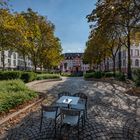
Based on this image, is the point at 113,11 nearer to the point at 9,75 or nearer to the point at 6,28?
the point at 6,28

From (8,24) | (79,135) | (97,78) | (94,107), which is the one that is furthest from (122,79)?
(79,135)

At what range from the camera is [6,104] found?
34.3ft

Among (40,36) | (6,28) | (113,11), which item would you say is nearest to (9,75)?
(6,28)

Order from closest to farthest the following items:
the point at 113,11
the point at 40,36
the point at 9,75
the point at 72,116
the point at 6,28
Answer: the point at 72,116 < the point at 113,11 < the point at 6,28 < the point at 9,75 < the point at 40,36

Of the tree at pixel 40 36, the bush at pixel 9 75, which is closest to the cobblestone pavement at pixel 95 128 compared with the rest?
the bush at pixel 9 75

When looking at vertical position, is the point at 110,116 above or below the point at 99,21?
below

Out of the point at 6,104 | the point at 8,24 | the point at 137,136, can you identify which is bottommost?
the point at 137,136

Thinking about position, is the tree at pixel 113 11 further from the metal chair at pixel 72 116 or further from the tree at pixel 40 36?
the tree at pixel 40 36

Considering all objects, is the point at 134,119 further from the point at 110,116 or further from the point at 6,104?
the point at 6,104

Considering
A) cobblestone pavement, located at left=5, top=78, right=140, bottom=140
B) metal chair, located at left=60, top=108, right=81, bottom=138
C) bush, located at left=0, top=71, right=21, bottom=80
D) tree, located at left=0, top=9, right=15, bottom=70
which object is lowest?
cobblestone pavement, located at left=5, top=78, right=140, bottom=140

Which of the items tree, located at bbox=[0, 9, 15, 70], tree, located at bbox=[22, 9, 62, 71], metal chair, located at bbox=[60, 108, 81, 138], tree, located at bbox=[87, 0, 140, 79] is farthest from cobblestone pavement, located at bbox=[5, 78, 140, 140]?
tree, located at bbox=[22, 9, 62, 71]

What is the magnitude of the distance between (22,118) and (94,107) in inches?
147

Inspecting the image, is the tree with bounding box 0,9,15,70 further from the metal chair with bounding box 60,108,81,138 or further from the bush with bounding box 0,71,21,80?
the metal chair with bounding box 60,108,81,138

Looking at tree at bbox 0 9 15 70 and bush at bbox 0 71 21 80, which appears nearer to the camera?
tree at bbox 0 9 15 70
